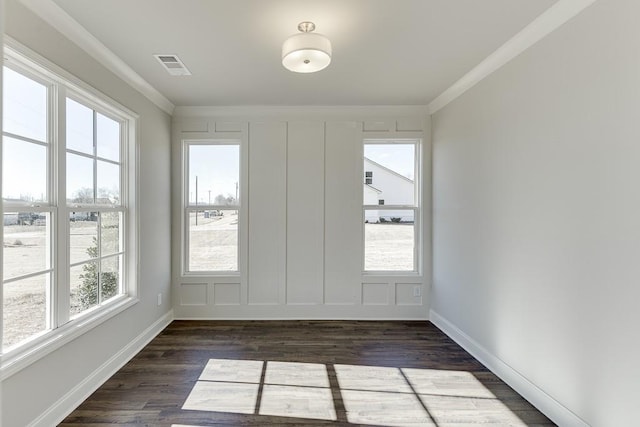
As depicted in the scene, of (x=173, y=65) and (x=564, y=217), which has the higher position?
(x=173, y=65)

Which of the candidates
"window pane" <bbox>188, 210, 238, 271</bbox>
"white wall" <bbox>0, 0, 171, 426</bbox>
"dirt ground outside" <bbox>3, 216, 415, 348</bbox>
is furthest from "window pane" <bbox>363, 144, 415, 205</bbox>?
"white wall" <bbox>0, 0, 171, 426</bbox>

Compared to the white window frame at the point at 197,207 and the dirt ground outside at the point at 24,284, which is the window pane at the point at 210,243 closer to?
the white window frame at the point at 197,207

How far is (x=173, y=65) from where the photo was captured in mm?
2732

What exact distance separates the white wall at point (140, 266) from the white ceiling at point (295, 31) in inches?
9.0

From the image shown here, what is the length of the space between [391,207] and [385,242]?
440 millimetres

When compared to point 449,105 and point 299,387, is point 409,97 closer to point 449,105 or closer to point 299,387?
point 449,105

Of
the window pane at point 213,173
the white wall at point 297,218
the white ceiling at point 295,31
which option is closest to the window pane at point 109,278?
the white wall at point 297,218

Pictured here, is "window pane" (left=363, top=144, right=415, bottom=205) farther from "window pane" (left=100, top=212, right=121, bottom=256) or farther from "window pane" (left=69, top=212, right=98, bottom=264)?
"window pane" (left=69, top=212, right=98, bottom=264)

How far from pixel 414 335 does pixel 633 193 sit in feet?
7.85

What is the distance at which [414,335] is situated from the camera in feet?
11.3

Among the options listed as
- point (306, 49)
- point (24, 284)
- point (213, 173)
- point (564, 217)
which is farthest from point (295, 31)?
point (24, 284)

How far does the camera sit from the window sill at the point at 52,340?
1.71 m

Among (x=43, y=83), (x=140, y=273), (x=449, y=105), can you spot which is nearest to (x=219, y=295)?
(x=140, y=273)

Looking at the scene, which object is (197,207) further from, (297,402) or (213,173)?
(297,402)
